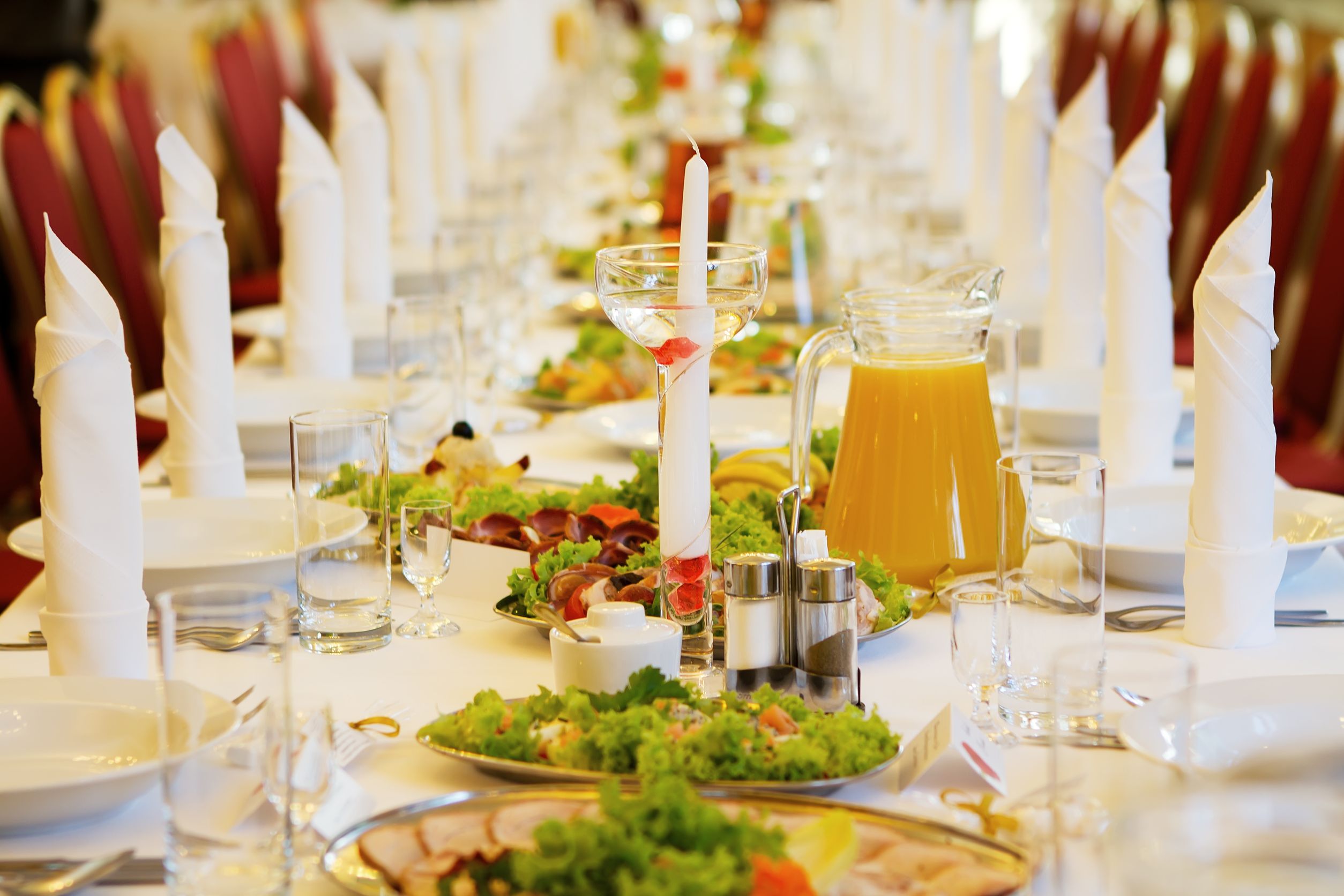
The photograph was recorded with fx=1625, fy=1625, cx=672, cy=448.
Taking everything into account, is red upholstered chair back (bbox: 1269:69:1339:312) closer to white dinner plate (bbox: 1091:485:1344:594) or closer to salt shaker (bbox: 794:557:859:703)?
white dinner plate (bbox: 1091:485:1344:594)

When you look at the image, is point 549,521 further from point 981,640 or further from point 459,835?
point 459,835

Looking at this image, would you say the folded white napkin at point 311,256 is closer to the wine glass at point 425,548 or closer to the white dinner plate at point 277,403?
the white dinner plate at point 277,403

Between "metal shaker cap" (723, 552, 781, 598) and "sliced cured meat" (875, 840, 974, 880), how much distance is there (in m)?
0.28

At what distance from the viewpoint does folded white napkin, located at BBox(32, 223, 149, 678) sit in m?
1.20

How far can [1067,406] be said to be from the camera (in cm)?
208

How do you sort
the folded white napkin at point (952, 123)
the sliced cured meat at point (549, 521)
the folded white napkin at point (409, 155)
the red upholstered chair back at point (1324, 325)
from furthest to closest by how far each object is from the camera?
1. the folded white napkin at point (952, 123)
2. the folded white napkin at point (409, 155)
3. the red upholstered chair back at point (1324, 325)
4. the sliced cured meat at point (549, 521)

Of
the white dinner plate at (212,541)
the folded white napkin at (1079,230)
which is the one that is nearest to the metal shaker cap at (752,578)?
the white dinner plate at (212,541)

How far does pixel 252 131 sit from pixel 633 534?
13.9 ft

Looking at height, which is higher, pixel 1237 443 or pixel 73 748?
pixel 1237 443

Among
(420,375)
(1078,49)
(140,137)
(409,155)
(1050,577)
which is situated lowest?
(1050,577)

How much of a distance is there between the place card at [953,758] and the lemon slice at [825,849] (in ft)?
0.59

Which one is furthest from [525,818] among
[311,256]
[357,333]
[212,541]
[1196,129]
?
[1196,129]

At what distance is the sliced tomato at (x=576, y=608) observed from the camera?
1272 millimetres

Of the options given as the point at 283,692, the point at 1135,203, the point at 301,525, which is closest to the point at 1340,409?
the point at 1135,203
